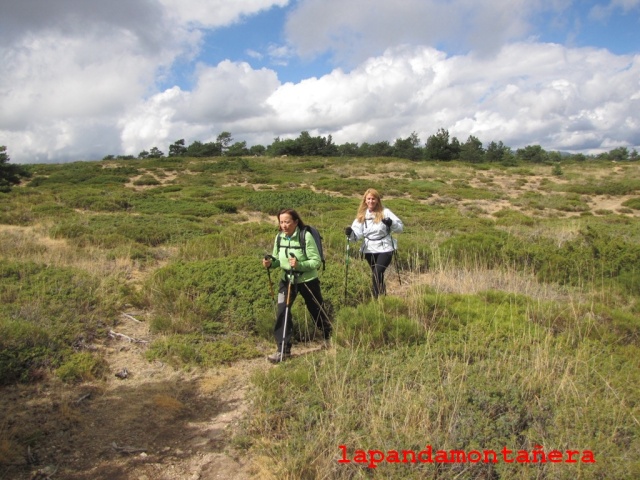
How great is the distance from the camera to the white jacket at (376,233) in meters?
5.89

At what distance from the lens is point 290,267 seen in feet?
15.0

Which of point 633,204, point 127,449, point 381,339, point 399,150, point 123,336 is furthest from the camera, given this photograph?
point 399,150

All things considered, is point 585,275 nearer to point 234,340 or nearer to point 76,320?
point 234,340

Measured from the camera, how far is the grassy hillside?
2.90m

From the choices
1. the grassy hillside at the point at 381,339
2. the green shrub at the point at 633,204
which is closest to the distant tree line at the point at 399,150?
the green shrub at the point at 633,204

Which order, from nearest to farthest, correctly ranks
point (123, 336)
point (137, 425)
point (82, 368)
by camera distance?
1. point (137, 425)
2. point (82, 368)
3. point (123, 336)

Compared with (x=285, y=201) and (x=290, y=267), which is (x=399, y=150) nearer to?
(x=285, y=201)

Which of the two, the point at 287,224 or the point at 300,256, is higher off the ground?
the point at 287,224

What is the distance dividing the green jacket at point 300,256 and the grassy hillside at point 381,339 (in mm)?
758

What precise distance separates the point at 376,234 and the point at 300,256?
1698 millimetres

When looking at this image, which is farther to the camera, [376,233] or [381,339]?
[376,233]

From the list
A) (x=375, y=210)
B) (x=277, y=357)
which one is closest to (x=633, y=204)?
(x=375, y=210)

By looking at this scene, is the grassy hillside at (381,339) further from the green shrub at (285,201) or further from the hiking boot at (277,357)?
the green shrub at (285,201)

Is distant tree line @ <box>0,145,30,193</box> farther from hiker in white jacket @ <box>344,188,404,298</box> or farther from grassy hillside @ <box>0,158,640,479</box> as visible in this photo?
hiker in white jacket @ <box>344,188,404,298</box>
